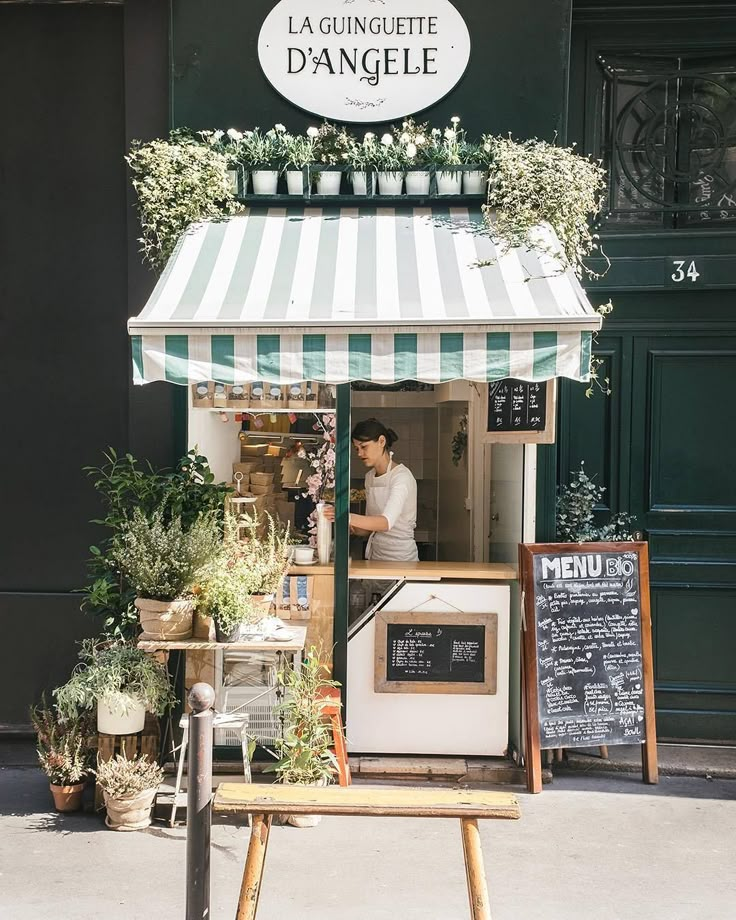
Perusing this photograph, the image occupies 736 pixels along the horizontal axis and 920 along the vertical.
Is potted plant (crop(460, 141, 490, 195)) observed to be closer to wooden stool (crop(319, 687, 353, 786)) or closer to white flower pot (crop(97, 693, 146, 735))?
wooden stool (crop(319, 687, 353, 786))

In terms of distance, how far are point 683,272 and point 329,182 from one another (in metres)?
2.34

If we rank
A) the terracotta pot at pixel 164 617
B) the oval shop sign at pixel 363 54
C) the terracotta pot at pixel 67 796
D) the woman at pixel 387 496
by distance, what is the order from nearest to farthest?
the terracotta pot at pixel 164 617
the terracotta pot at pixel 67 796
the oval shop sign at pixel 363 54
the woman at pixel 387 496

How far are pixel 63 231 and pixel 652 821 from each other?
509 cm

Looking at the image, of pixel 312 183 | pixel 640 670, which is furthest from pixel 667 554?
pixel 312 183

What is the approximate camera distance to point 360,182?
590 cm

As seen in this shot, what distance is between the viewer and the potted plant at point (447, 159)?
5848 mm

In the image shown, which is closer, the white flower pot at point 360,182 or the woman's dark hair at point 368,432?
the white flower pot at point 360,182

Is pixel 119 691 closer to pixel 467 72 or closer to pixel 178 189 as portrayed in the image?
pixel 178 189

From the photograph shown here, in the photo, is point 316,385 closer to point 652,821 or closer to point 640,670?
point 640,670

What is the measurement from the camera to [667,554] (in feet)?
21.3

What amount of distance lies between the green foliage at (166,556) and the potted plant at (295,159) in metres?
2.11

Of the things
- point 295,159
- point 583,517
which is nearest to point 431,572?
point 583,517

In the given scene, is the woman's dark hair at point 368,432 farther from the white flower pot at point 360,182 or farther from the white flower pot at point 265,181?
the white flower pot at point 265,181

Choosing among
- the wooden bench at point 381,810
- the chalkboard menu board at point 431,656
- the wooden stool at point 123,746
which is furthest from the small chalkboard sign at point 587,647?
the wooden stool at point 123,746
